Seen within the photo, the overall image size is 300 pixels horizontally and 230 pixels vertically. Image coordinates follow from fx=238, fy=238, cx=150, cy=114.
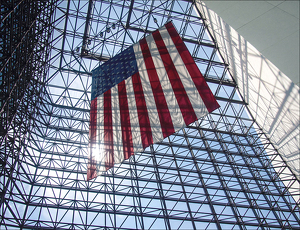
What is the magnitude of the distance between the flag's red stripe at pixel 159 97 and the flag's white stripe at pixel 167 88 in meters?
0.14

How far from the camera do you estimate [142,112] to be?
10.5 metres

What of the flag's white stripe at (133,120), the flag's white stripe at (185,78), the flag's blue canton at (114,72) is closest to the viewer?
the flag's white stripe at (185,78)

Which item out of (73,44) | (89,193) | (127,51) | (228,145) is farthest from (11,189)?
(228,145)

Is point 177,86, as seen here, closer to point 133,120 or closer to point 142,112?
point 142,112

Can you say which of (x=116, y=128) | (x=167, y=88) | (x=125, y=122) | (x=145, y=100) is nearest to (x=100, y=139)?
(x=116, y=128)

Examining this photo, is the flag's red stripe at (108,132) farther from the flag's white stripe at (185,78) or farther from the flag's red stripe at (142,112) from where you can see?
the flag's white stripe at (185,78)

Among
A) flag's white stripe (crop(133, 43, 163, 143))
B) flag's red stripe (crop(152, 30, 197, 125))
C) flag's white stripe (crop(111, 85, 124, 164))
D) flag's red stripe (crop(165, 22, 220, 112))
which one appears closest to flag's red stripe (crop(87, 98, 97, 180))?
flag's white stripe (crop(111, 85, 124, 164))

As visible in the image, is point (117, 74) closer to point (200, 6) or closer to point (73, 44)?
point (73, 44)

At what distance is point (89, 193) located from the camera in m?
19.0

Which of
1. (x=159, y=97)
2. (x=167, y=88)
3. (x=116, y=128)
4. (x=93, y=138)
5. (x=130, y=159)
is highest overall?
(x=130, y=159)

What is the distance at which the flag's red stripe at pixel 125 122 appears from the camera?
9812 millimetres

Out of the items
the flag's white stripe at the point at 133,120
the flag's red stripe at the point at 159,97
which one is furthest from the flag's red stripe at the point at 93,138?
the flag's red stripe at the point at 159,97

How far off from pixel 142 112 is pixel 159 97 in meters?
1.00

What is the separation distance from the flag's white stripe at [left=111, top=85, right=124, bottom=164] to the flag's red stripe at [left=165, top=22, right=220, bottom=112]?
386 centimetres
